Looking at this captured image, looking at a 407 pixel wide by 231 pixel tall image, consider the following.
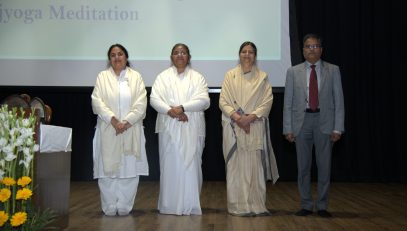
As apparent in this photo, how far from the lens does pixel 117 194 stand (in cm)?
445

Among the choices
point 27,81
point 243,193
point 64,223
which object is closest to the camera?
point 64,223

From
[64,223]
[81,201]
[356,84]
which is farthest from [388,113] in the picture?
[64,223]

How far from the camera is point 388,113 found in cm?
715

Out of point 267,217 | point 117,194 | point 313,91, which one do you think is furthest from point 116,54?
point 267,217

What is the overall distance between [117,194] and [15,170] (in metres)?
2.04

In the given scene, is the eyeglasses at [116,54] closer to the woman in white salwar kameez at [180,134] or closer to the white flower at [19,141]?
the woman in white salwar kameez at [180,134]

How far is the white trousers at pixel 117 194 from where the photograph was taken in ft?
14.4

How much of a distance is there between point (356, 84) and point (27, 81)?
414cm

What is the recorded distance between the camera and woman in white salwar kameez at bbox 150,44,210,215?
4398 mm

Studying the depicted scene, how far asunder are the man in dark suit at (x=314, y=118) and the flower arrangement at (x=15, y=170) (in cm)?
243

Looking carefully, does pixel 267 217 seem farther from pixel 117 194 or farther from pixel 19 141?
pixel 19 141

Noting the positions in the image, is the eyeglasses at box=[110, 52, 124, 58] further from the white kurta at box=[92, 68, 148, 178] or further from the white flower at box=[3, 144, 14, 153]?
the white flower at box=[3, 144, 14, 153]

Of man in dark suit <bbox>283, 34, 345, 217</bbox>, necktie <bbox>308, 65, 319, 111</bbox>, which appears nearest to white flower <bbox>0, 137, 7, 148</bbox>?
man in dark suit <bbox>283, 34, 345, 217</bbox>

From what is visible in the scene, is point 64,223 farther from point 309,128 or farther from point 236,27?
point 236,27
